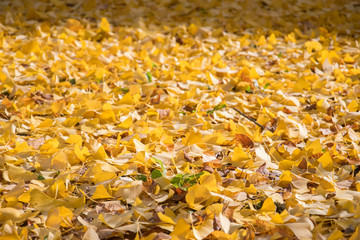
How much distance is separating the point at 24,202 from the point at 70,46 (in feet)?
5.02

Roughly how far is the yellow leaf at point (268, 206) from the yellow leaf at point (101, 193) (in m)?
0.43

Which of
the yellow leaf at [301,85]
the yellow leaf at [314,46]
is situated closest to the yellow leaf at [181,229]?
the yellow leaf at [301,85]

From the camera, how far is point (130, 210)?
1.06 m

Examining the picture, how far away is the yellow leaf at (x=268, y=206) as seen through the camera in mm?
1075

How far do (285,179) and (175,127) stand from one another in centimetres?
51

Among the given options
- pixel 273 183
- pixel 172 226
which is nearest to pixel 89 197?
pixel 172 226

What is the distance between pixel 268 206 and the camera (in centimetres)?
108

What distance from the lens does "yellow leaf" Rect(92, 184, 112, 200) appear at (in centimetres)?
111

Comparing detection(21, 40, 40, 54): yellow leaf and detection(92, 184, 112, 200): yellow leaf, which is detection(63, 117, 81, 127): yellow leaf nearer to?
detection(92, 184, 112, 200): yellow leaf

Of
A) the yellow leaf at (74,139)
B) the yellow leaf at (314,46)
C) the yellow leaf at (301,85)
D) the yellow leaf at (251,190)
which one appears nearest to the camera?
the yellow leaf at (251,190)

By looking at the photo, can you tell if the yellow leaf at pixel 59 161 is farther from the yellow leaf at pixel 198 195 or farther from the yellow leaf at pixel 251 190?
the yellow leaf at pixel 251 190

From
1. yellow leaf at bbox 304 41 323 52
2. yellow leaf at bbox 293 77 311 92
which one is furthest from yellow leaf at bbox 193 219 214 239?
yellow leaf at bbox 304 41 323 52

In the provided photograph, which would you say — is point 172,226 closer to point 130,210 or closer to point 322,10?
point 130,210

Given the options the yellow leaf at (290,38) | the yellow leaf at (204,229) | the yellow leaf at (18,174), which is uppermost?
the yellow leaf at (290,38)
